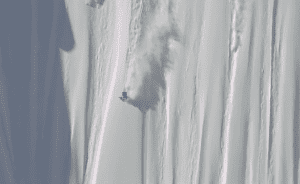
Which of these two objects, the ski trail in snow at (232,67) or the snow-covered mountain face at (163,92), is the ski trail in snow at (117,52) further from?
the ski trail in snow at (232,67)

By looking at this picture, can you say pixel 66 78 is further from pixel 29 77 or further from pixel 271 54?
pixel 271 54

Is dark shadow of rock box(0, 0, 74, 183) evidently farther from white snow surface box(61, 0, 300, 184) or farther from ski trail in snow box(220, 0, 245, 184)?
ski trail in snow box(220, 0, 245, 184)

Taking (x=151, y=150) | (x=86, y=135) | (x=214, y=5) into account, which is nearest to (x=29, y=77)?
(x=86, y=135)

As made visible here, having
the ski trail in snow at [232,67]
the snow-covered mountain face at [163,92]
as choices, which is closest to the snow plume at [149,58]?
the snow-covered mountain face at [163,92]

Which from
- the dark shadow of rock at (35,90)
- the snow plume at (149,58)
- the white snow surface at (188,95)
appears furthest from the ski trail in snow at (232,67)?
the dark shadow of rock at (35,90)

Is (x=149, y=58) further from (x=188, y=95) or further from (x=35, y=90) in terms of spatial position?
(x=35, y=90)

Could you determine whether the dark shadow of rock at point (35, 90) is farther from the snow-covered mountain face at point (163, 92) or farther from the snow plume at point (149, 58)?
the snow plume at point (149, 58)

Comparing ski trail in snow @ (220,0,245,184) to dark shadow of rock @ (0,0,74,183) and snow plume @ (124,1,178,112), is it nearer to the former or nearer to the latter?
snow plume @ (124,1,178,112)

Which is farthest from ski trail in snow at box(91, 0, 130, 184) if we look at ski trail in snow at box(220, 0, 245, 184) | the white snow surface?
ski trail in snow at box(220, 0, 245, 184)

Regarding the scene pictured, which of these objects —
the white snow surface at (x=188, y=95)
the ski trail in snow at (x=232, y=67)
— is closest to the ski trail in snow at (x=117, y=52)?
the white snow surface at (x=188, y=95)
